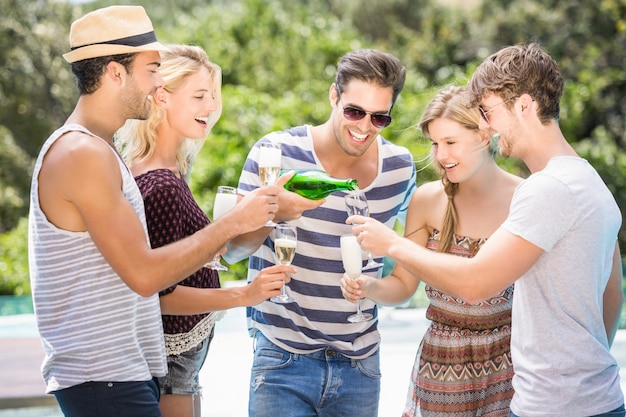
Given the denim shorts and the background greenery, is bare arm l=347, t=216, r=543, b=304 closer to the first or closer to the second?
the denim shorts

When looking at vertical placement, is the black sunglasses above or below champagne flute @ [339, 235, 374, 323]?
above

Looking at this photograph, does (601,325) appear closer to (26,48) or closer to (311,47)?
(311,47)

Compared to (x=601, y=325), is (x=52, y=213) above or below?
above

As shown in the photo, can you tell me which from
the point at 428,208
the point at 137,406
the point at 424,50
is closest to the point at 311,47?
the point at 424,50

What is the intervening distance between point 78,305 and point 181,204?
1.84ft

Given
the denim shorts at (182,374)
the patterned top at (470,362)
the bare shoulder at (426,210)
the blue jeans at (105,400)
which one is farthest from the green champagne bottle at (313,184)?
the blue jeans at (105,400)

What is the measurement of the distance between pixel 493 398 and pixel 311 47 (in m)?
12.3

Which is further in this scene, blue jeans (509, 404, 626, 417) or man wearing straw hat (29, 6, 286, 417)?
blue jeans (509, 404, 626, 417)

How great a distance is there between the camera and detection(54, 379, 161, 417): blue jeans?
7.67 feet

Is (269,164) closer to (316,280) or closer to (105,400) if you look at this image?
(316,280)

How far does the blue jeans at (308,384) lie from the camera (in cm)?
312

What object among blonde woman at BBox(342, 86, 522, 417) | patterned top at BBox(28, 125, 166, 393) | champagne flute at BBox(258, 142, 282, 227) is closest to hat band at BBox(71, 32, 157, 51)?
patterned top at BBox(28, 125, 166, 393)

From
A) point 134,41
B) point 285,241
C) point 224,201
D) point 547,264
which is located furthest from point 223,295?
point 547,264

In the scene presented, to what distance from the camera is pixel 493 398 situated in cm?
294
